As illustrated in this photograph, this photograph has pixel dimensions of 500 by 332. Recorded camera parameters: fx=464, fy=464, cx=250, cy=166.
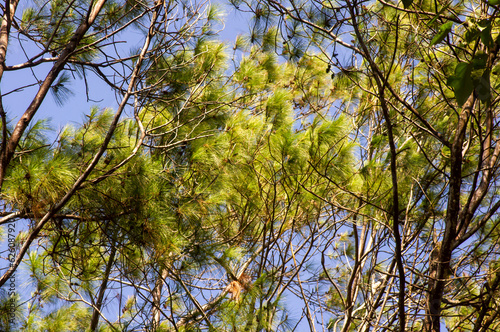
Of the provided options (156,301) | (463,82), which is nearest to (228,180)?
(156,301)

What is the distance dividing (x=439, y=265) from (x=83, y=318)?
287 cm

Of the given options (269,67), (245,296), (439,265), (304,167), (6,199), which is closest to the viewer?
(439,265)

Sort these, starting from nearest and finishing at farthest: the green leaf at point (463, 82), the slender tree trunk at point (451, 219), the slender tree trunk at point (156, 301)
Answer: the green leaf at point (463, 82)
the slender tree trunk at point (451, 219)
the slender tree trunk at point (156, 301)

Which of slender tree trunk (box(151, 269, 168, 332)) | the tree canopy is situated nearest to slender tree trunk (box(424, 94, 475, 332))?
the tree canopy

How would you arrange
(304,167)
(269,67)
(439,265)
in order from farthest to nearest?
(269,67) < (304,167) < (439,265)

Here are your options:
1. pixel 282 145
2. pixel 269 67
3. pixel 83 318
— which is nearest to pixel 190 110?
pixel 282 145

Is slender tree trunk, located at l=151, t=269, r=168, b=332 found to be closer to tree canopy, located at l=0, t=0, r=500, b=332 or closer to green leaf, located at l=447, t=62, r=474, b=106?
tree canopy, located at l=0, t=0, r=500, b=332

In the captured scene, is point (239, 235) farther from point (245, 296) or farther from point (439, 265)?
point (439, 265)

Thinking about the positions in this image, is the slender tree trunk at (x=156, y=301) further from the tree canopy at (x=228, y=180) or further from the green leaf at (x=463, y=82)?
the green leaf at (x=463, y=82)

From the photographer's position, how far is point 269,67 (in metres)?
4.38

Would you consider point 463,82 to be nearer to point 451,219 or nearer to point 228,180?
point 451,219

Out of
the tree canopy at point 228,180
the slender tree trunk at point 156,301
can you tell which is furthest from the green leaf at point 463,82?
the slender tree trunk at point 156,301

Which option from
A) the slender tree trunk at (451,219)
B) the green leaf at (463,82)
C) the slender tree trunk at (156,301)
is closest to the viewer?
the green leaf at (463,82)

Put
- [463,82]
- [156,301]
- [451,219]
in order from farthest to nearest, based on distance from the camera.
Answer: [156,301], [451,219], [463,82]
